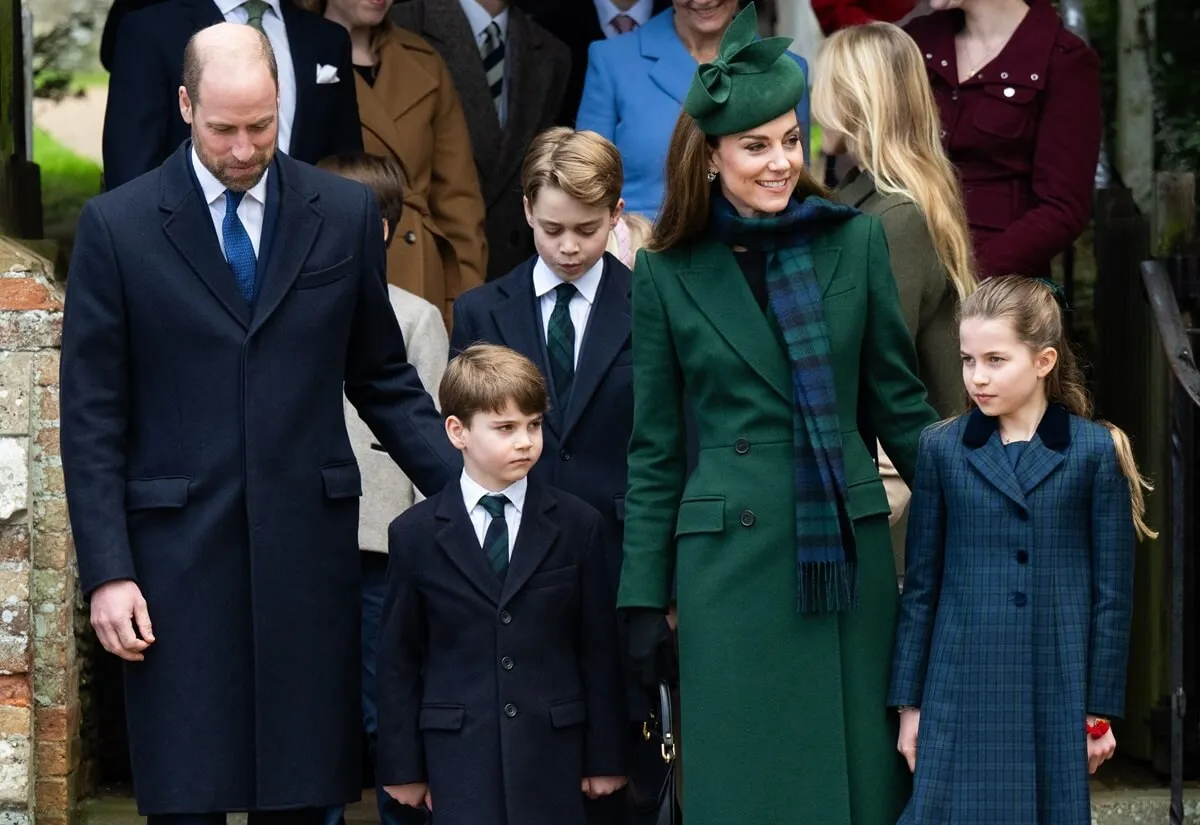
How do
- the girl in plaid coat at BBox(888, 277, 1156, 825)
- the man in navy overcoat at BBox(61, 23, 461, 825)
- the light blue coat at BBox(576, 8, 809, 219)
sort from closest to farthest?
the girl in plaid coat at BBox(888, 277, 1156, 825) → the man in navy overcoat at BBox(61, 23, 461, 825) → the light blue coat at BBox(576, 8, 809, 219)

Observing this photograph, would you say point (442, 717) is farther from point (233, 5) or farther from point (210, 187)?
point (233, 5)

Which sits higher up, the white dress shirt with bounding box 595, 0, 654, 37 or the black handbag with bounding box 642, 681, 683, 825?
the white dress shirt with bounding box 595, 0, 654, 37

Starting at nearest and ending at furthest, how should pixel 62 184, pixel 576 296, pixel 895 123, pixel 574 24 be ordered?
pixel 895 123 < pixel 576 296 < pixel 574 24 < pixel 62 184

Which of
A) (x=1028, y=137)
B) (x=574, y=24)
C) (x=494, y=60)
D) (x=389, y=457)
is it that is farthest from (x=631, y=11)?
(x=389, y=457)

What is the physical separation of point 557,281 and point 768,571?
3.92 ft

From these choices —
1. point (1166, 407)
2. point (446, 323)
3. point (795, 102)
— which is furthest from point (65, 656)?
point (1166, 407)

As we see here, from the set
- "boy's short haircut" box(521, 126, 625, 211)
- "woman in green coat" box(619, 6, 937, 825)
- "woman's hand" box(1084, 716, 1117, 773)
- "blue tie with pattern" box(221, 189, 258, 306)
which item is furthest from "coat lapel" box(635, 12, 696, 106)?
"woman's hand" box(1084, 716, 1117, 773)

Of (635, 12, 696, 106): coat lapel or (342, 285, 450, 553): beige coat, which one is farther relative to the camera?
(635, 12, 696, 106): coat lapel

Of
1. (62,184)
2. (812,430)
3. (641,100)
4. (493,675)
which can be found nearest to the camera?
(812,430)

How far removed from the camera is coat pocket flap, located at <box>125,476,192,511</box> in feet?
13.8

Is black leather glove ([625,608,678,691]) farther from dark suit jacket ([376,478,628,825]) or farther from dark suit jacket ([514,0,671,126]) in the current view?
dark suit jacket ([514,0,671,126])

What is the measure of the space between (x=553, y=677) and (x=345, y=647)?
42cm

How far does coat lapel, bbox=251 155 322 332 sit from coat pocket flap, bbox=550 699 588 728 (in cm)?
96

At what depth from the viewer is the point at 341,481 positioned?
14.2ft
